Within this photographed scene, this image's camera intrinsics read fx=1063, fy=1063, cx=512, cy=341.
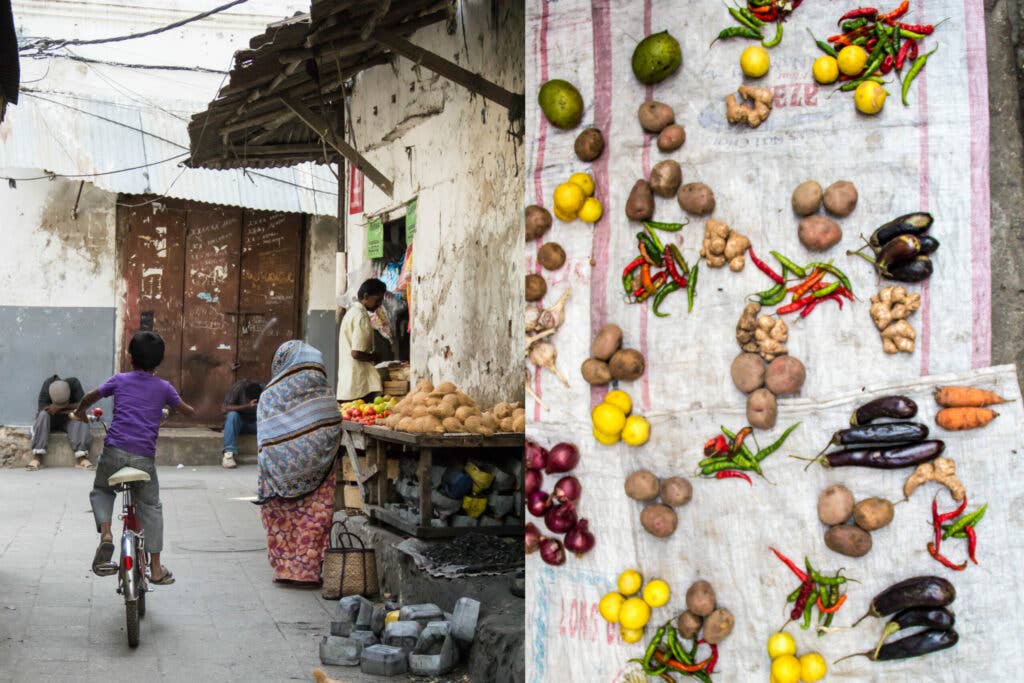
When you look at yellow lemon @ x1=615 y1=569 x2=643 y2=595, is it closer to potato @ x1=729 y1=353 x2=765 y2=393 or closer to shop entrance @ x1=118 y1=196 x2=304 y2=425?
potato @ x1=729 y1=353 x2=765 y2=393

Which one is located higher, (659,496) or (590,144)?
(590,144)

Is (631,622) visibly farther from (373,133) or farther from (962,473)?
(373,133)

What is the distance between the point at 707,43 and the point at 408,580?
4.04m

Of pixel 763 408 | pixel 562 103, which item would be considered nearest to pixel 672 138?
pixel 562 103

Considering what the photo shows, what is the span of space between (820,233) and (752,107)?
0.33 m

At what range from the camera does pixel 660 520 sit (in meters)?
2.37

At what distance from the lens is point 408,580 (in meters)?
5.79

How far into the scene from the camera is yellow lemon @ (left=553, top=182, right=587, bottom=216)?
247 cm

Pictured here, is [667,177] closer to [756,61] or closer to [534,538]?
[756,61]

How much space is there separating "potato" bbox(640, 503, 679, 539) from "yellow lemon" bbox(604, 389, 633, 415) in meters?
0.23

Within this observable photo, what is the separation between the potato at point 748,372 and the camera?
2.30 metres

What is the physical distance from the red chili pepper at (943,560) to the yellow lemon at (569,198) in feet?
3.49

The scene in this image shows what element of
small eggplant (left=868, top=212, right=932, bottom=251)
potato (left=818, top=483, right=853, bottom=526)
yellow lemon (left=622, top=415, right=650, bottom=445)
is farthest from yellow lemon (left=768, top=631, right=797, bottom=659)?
small eggplant (left=868, top=212, right=932, bottom=251)

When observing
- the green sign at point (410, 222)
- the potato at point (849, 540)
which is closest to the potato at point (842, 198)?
the potato at point (849, 540)
